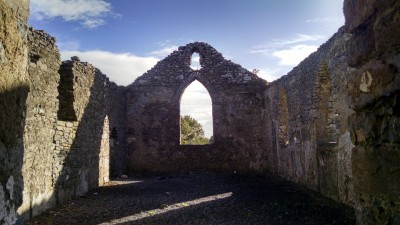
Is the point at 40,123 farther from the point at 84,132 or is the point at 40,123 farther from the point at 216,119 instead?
the point at 216,119

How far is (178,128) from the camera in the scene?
15422mm

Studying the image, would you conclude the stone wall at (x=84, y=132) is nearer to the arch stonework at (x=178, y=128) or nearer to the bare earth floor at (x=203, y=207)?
the bare earth floor at (x=203, y=207)

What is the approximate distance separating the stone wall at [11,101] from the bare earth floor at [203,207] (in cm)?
409

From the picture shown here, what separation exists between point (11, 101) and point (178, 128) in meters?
13.4

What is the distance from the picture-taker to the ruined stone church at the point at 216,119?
1977 mm

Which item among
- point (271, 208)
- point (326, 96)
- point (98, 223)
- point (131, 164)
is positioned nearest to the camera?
point (98, 223)

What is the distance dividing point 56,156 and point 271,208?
15.7 feet

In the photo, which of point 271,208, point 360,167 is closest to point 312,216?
point 271,208

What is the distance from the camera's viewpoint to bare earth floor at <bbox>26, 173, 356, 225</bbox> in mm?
6004

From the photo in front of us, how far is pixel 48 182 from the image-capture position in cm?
720

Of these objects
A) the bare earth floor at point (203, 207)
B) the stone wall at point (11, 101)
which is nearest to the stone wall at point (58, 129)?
the bare earth floor at point (203, 207)

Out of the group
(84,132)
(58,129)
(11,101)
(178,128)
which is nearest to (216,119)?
(178,128)

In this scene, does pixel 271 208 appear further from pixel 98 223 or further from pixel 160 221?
pixel 98 223

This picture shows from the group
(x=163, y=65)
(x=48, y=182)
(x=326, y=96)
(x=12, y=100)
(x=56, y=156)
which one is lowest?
(x=48, y=182)
